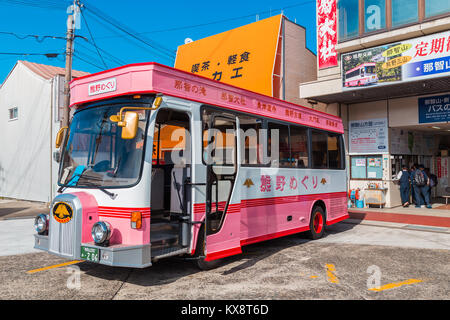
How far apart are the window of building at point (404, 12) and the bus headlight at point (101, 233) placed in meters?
12.3

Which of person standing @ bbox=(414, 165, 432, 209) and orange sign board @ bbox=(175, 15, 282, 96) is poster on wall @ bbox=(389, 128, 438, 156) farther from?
orange sign board @ bbox=(175, 15, 282, 96)

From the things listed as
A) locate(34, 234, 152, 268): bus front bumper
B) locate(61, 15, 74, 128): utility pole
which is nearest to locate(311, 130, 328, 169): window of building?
locate(34, 234, 152, 268): bus front bumper

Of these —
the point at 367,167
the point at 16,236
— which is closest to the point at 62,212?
the point at 16,236

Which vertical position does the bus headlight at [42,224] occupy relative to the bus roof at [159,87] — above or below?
below

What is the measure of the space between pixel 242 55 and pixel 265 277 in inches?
552

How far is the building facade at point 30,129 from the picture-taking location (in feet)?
A: 63.4

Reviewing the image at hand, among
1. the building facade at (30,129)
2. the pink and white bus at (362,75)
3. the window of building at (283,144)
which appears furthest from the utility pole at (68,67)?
the pink and white bus at (362,75)

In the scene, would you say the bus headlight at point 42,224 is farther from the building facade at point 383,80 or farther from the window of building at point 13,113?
the window of building at point 13,113

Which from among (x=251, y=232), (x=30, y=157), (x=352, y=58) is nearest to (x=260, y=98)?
(x=251, y=232)

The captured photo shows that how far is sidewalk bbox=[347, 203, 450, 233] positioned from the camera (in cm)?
1138

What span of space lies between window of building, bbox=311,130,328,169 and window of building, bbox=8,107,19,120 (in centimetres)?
1930
